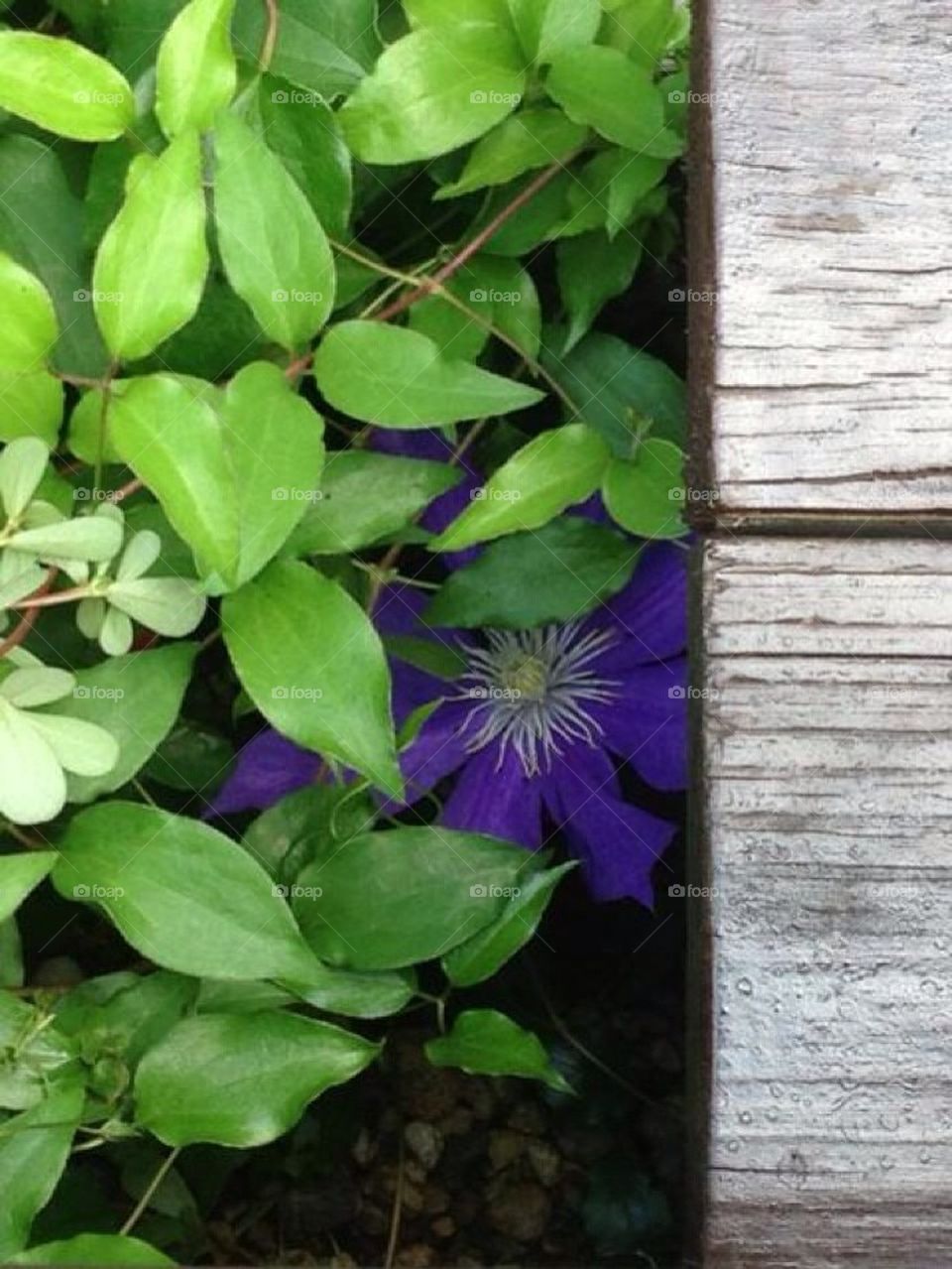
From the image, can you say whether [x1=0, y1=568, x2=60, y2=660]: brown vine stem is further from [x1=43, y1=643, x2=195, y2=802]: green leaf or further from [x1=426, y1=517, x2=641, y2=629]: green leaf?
[x1=426, y1=517, x2=641, y2=629]: green leaf

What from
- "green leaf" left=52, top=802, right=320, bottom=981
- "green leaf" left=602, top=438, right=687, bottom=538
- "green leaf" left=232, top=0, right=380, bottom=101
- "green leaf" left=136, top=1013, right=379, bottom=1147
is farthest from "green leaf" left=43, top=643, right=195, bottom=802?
"green leaf" left=232, top=0, right=380, bottom=101

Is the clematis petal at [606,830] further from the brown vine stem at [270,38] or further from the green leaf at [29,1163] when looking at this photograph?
the brown vine stem at [270,38]

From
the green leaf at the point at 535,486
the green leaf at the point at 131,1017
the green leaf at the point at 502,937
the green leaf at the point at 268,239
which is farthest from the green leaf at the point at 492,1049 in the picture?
the green leaf at the point at 268,239

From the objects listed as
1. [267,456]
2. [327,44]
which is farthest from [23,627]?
[327,44]

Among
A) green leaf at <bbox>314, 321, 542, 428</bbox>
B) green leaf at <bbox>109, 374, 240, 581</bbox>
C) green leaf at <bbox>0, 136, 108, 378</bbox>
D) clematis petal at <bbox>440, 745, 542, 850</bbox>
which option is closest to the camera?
green leaf at <bbox>109, 374, 240, 581</bbox>

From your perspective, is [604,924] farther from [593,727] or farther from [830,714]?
[830,714]

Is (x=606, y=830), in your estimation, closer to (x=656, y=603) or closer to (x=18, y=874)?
(x=656, y=603)
